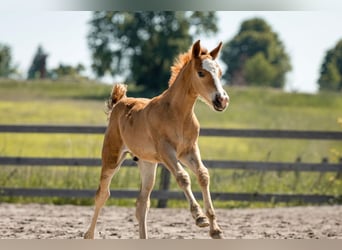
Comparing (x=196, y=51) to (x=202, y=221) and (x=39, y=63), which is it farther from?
A: (x=39, y=63)

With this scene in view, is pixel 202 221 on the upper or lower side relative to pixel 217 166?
lower

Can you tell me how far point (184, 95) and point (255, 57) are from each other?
60.9 m

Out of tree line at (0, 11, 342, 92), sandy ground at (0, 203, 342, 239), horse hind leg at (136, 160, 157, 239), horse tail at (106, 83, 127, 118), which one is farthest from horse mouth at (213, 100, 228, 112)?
tree line at (0, 11, 342, 92)

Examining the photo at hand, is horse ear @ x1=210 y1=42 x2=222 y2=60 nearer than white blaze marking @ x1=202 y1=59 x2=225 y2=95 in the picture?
No

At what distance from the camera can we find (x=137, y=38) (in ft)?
129

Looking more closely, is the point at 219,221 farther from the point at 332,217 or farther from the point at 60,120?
the point at 60,120

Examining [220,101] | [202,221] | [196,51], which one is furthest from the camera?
[196,51]

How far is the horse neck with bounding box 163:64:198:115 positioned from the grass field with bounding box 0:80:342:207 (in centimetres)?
503

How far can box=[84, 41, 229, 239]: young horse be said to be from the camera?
4.88m

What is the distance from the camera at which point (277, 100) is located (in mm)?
29922

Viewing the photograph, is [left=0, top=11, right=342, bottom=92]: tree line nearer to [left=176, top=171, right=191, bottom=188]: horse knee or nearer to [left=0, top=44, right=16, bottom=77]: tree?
[left=0, top=44, right=16, bottom=77]: tree

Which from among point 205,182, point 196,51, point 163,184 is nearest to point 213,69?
point 196,51

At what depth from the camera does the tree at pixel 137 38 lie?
37.7 metres

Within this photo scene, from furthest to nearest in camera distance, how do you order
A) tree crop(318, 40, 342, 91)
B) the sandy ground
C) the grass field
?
tree crop(318, 40, 342, 91) → the grass field → the sandy ground
